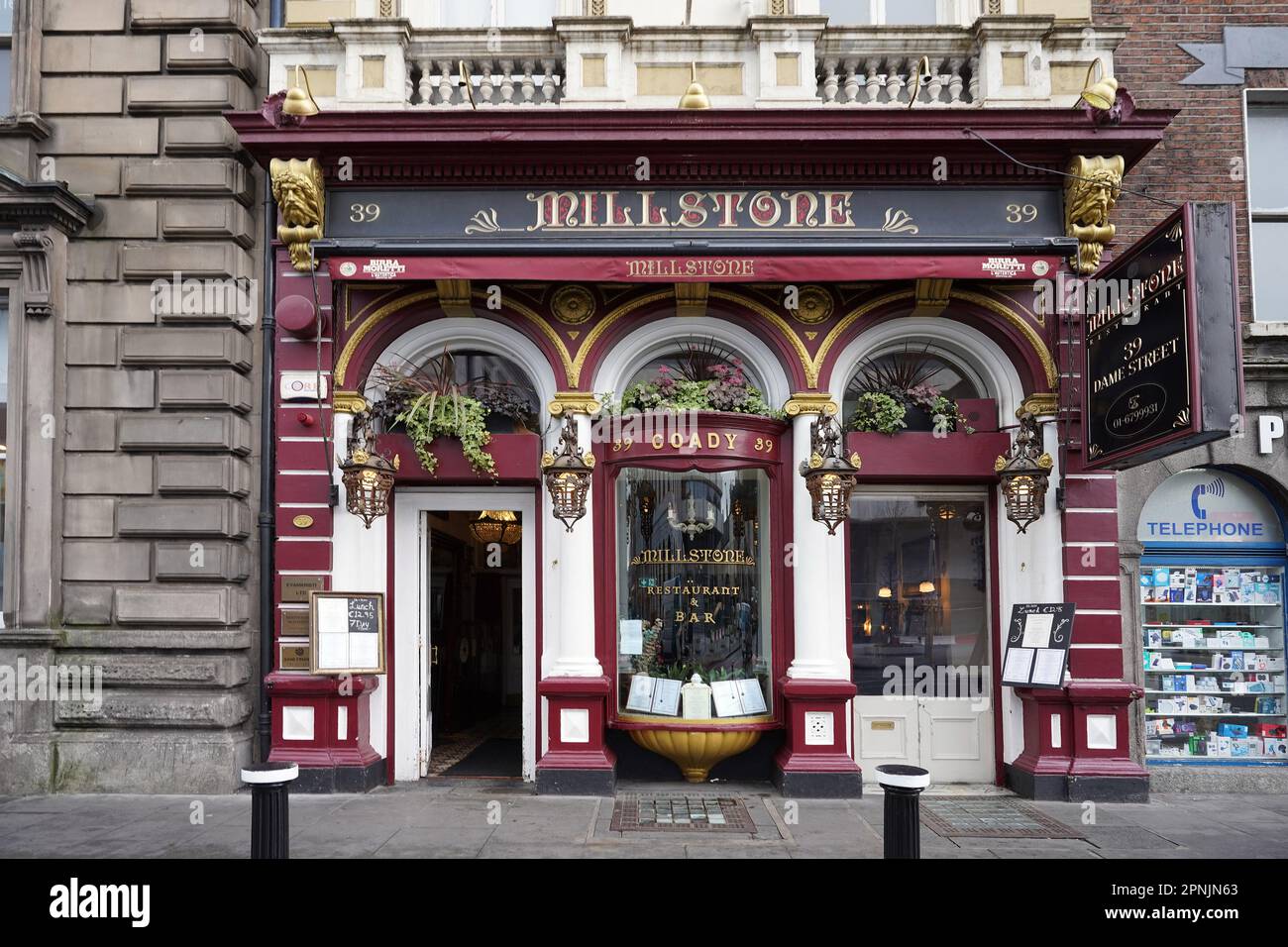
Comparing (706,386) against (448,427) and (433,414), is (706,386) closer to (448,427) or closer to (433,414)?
(448,427)

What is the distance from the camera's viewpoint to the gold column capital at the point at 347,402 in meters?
9.59

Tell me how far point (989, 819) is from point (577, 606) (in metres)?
4.05

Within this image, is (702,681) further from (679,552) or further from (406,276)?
(406,276)

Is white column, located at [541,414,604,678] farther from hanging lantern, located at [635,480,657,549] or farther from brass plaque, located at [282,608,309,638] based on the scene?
brass plaque, located at [282,608,309,638]

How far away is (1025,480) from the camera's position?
9086 millimetres

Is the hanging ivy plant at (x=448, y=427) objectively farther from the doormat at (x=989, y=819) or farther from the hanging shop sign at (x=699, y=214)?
the doormat at (x=989, y=819)

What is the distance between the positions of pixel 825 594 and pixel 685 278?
10.7ft

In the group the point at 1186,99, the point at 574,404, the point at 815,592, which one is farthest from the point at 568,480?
the point at 1186,99

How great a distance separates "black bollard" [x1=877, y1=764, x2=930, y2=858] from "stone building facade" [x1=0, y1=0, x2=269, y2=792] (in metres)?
6.28

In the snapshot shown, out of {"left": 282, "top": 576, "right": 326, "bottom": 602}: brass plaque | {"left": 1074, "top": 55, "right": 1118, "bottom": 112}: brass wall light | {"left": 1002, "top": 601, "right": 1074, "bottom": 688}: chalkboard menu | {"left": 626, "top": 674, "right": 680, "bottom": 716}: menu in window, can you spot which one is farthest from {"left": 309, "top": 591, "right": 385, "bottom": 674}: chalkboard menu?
{"left": 1074, "top": 55, "right": 1118, "bottom": 112}: brass wall light

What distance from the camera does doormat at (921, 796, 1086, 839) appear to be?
7945 millimetres

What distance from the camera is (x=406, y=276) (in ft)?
30.0

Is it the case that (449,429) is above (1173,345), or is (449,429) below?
below

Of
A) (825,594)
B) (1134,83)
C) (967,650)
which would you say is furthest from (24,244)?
(1134,83)
